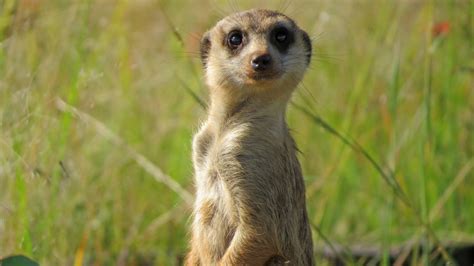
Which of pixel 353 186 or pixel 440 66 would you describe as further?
pixel 440 66

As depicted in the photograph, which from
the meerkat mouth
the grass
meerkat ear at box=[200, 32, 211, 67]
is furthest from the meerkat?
the grass

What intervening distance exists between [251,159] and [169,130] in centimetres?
201

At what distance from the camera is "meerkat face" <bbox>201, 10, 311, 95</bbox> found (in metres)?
2.90

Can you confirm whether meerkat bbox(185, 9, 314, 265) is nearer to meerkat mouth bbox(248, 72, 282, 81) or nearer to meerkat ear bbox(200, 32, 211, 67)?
meerkat mouth bbox(248, 72, 282, 81)

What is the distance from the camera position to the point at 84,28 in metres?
3.59

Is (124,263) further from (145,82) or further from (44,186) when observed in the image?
(145,82)

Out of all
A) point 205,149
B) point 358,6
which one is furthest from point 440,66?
point 205,149

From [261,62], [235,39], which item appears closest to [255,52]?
[261,62]

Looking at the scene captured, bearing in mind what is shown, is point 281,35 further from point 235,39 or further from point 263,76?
point 263,76

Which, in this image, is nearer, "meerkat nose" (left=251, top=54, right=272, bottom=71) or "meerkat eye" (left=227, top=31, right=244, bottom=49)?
"meerkat nose" (left=251, top=54, right=272, bottom=71)

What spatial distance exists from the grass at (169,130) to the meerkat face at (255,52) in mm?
205

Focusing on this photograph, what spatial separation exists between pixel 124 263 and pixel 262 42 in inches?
52.3

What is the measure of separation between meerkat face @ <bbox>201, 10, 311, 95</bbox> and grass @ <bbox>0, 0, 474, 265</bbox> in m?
0.21

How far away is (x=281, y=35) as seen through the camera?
10.2 ft
